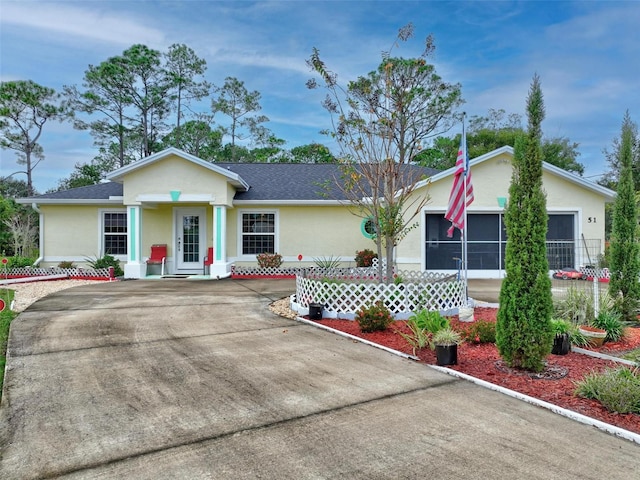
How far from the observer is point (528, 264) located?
15.3ft

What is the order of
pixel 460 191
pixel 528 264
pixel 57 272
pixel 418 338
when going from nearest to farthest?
pixel 528 264
pixel 418 338
pixel 460 191
pixel 57 272

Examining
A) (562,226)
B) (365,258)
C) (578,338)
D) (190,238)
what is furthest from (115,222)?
(562,226)

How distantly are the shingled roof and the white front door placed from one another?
1718 millimetres

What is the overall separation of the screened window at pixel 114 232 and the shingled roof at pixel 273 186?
79cm

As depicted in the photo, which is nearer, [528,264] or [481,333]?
[528,264]

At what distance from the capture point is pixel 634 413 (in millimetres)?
3648

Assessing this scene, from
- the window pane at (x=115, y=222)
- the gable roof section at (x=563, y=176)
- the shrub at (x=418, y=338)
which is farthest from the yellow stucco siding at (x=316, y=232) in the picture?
the shrub at (x=418, y=338)

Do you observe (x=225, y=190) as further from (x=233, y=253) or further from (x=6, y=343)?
(x=6, y=343)

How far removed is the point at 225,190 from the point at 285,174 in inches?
180

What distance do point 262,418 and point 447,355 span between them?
257 cm

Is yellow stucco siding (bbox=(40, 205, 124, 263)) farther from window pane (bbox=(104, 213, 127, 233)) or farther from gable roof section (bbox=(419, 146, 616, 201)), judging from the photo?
gable roof section (bbox=(419, 146, 616, 201))

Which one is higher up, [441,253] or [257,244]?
[257,244]

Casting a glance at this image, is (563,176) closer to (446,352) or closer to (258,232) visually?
(258,232)

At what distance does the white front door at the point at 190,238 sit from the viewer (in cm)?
1572
